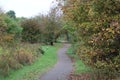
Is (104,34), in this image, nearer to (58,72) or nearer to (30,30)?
(58,72)

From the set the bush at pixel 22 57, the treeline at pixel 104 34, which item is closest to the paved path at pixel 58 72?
the bush at pixel 22 57

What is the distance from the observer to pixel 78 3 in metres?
17.2

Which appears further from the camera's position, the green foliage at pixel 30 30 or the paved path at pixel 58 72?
the green foliage at pixel 30 30

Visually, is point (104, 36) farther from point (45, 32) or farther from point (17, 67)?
point (45, 32)

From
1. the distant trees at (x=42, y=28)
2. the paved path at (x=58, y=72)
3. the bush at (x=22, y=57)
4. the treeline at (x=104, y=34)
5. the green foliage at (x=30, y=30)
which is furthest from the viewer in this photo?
the distant trees at (x=42, y=28)

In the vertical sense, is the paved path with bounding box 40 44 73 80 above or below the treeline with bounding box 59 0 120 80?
below

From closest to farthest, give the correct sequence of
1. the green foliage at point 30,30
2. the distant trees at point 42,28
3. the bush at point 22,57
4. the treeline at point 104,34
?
the treeline at point 104,34, the bush at point 22,57, the green foliage at point 30,30, the distant trees at point 42,28

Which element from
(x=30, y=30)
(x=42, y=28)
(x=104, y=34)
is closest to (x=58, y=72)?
(x=104, y=34)

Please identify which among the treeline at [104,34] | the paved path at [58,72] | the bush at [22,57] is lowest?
the paved path at [58,72]

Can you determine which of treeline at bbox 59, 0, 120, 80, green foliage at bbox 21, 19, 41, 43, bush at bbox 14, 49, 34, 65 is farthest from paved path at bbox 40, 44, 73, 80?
green foliage at bbox 21, 19, 41, 43

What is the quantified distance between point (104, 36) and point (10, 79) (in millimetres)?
8563

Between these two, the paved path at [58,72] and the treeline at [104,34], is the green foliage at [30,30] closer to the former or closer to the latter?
the paved path at [58,72]

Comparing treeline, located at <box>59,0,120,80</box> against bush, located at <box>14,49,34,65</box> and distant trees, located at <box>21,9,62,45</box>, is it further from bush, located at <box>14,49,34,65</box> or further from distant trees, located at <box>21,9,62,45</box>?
distant trees, located at <box>21,9,62,45</box>

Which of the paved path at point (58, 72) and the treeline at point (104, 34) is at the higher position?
the treeline at point (104, 34)
